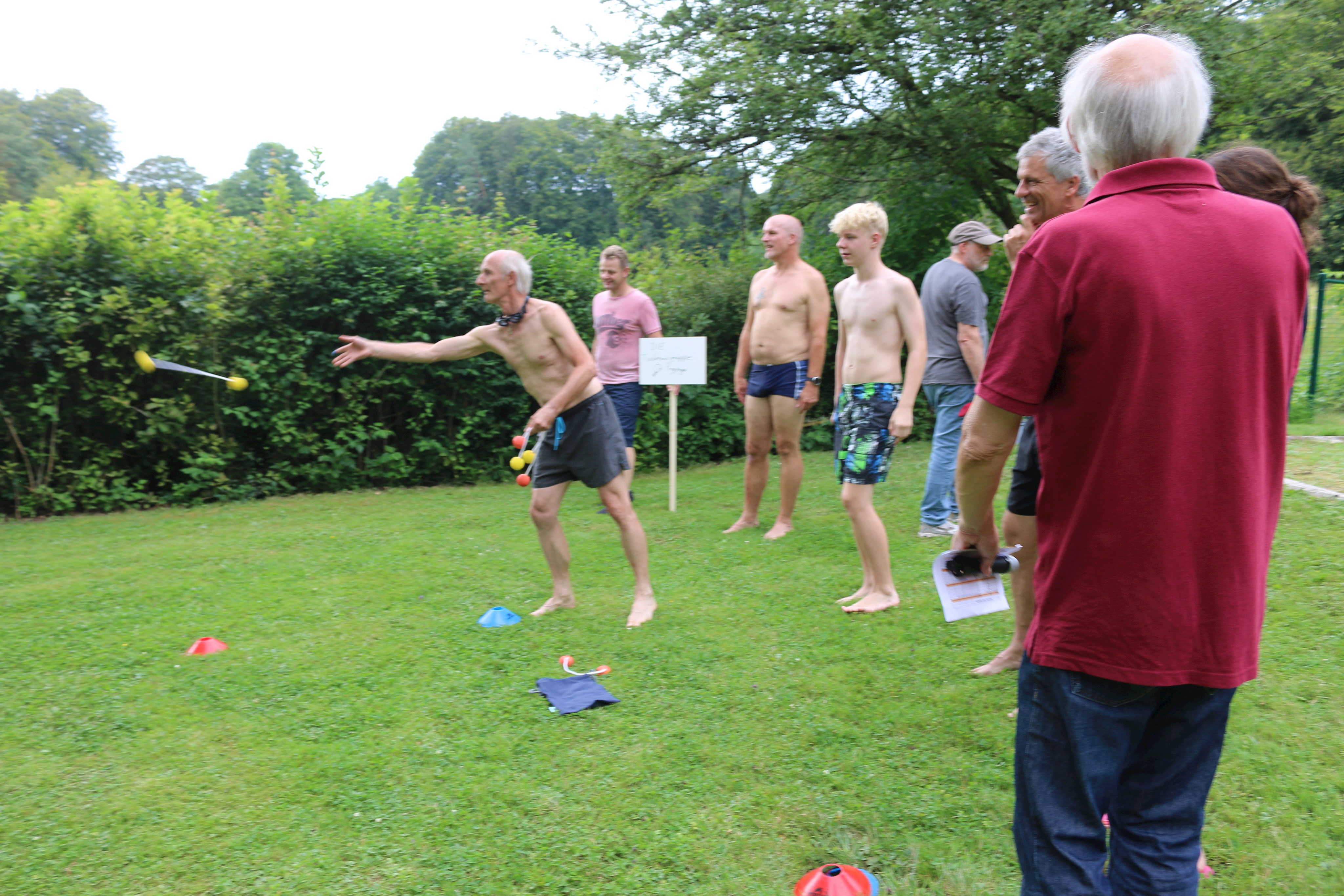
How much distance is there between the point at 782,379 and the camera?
6.20 metres

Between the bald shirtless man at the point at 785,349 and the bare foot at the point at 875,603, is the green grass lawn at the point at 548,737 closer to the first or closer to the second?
the bare foot at the point at 875,603

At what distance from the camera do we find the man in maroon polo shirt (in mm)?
Result: 1451

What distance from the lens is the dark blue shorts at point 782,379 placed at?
6152 millimetres

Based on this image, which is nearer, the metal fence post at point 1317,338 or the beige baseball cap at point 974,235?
the beige baseball cap at point 974,235

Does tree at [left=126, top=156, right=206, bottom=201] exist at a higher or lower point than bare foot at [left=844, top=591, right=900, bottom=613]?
higher

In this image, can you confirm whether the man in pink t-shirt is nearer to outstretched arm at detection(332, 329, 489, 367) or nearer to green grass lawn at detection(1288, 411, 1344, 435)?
outstretched arm at detection(332, 329, 489, 367)

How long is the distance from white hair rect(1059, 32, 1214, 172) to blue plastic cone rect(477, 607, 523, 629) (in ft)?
12.5

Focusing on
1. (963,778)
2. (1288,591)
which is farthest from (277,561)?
(1288,591)

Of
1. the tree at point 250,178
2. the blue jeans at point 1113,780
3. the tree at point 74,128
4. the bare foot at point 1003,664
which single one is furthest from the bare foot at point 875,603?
the tree at point 74,128

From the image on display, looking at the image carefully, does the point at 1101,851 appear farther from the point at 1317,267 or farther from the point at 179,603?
the point at 1317,267

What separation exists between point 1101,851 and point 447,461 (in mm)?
8026

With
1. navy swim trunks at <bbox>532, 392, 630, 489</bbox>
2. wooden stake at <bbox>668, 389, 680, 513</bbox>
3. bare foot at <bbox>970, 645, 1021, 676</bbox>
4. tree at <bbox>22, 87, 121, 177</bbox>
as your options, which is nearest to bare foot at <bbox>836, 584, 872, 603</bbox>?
bare foot at <bbox>970, 645, 1021, 676</bbox>

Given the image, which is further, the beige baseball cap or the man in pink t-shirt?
the man in pink t-shirt

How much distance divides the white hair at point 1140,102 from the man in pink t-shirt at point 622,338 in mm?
5897
